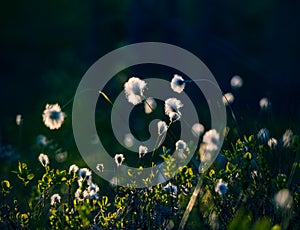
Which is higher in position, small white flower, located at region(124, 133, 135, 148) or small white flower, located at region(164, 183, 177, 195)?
small white flower, located at region(124, 133, 135, 148)

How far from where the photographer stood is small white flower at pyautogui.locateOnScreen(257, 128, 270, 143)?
3230 millimetres

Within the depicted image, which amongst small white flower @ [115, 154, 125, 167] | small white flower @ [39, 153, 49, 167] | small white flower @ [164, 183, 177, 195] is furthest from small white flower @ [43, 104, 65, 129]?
small white flower @ [164, 183, 177, 195]

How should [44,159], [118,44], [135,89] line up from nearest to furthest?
[44,159] → [135,89] → [118,44]

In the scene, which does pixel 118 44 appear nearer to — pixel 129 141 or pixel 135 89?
pixel 129 141

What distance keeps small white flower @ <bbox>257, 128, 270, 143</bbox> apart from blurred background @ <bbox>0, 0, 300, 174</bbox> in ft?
8.18

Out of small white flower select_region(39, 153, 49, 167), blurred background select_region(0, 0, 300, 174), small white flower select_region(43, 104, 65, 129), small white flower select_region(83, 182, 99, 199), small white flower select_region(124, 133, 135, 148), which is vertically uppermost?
blurred background select_region(0, 0, 300, 174)

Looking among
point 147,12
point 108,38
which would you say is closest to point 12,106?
point 108,38

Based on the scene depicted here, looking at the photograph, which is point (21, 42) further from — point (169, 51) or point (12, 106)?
point (169, 51)

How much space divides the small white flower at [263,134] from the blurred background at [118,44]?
2492 millimetres

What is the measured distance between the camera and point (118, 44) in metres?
9.82

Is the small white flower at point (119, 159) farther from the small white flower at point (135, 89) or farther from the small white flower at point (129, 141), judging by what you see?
the small white flower at point (129, 141)

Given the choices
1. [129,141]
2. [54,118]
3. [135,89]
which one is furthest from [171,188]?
[129,141]

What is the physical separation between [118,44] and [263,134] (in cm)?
665

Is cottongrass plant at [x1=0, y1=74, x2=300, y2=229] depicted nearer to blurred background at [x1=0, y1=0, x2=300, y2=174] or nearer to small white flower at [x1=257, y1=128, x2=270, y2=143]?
small white flower at [x1=257, y1=128, x2=270, y2=143]
